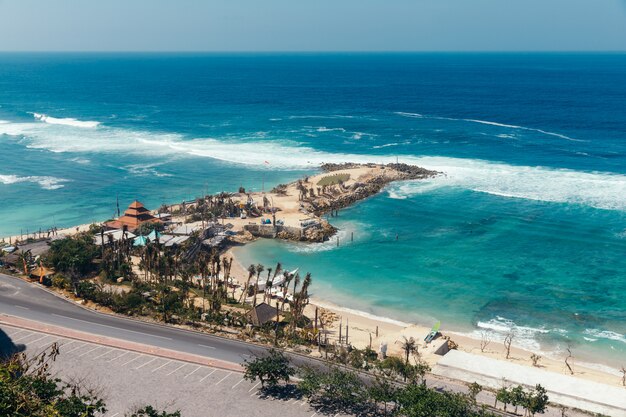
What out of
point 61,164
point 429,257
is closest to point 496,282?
point 429,257

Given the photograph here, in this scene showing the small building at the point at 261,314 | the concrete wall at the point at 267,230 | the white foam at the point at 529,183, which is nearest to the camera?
the small building at the point at 261,314

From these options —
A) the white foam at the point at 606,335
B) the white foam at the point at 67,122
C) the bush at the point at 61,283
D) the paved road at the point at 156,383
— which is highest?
the white foam at the point at 67,122

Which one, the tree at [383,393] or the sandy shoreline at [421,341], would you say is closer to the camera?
the tree at [383,393]

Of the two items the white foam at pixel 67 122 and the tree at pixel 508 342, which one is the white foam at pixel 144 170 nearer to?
the white foam at pixel 67 122

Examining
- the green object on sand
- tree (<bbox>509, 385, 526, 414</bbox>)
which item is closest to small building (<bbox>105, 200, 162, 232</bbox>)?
the green object on sand

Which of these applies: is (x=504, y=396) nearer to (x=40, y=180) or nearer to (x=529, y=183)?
(x=529, y=183)

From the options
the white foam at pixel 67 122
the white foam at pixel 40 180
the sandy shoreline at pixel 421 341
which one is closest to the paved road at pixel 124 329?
the sandy shoreline at pixel 421 341

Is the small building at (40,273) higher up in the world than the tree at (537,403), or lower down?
higher up

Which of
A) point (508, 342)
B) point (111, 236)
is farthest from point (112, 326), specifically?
point (508, 342)

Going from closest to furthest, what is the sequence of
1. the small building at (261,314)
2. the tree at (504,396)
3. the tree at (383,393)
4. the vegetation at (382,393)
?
the vegetation at (382,393) < the tree at (383,393) < the tree at (504,396) < the small building at (261,314)

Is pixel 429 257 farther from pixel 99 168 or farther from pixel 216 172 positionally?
pixel 99 168
